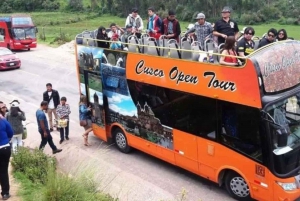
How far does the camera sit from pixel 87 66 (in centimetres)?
1159

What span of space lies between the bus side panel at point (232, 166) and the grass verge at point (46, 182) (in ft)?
6.81

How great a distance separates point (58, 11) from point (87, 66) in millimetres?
74352

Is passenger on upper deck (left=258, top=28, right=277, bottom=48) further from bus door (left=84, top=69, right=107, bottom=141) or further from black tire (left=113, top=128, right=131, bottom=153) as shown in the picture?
bus door (left=84, top=69, right=107, bottom=141)

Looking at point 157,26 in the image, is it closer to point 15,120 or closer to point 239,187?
point 15,120

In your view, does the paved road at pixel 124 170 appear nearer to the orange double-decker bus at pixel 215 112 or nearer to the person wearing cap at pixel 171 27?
the orange double-decker bus at pixel 215 112

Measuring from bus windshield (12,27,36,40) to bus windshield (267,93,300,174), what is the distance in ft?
92.8

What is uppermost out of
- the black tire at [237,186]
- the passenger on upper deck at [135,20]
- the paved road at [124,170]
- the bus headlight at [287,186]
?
the passenger on upper deck at [135,20]

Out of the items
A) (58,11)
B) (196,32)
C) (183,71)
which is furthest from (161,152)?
(58,11)

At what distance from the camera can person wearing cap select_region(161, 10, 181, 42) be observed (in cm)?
1088

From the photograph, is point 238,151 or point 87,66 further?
point 87,66

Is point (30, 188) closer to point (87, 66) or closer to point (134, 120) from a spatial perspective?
point (134, 120)

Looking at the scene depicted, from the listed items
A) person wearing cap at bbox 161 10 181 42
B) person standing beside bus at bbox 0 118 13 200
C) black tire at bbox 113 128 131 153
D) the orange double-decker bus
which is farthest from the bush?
person wearing cap at bbox 161 10 181 42

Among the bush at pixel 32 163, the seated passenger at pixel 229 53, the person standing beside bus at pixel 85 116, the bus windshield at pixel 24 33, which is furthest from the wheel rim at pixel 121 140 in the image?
the bus windshield at pixel 24 33

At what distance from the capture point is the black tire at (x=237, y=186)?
7.88m
